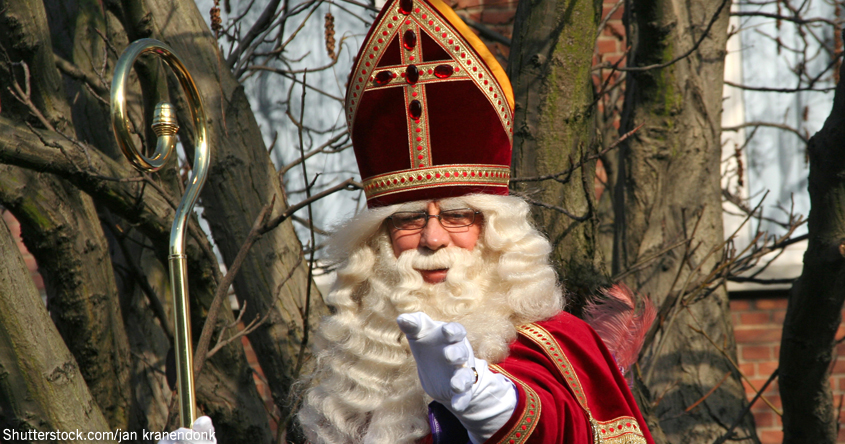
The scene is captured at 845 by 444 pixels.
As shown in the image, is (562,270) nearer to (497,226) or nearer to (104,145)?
(497,226)

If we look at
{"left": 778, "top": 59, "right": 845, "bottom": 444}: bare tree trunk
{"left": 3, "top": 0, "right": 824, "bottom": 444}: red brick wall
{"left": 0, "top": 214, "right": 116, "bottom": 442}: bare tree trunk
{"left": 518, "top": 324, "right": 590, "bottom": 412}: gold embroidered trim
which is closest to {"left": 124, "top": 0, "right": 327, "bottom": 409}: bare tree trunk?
{"left": 0, "top": 214, "right": 116, "bottom": 442}: bare tree trunk

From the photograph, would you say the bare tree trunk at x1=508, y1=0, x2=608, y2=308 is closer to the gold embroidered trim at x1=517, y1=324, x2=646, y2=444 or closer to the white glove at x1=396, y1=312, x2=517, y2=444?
the gold embroidered trim at x1=517, y1=324, x2=646, y2=444

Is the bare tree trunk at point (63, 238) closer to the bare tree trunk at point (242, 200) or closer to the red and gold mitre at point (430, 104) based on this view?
the bare tree trunk at point (242, 200)

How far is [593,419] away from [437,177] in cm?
81

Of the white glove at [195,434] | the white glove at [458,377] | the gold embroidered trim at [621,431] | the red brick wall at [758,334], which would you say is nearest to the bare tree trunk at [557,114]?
the gold embroidered trim at [621,431]

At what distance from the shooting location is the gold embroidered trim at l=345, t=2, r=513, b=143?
2379 mm

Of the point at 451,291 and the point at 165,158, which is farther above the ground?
the point at 165,158

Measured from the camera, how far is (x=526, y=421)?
5.79 ft

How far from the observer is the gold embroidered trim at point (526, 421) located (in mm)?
1744

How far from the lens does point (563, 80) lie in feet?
9.79

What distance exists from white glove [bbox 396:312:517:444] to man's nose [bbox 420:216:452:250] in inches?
24.6

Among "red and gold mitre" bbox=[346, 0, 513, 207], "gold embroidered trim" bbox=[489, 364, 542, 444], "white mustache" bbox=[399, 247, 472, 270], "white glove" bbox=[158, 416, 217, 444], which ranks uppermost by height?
"red and gold mitre" bbox=[346, 0, 513, 207]

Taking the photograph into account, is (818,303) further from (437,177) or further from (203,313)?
(203,313)

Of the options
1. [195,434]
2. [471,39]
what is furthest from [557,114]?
[195,434]
